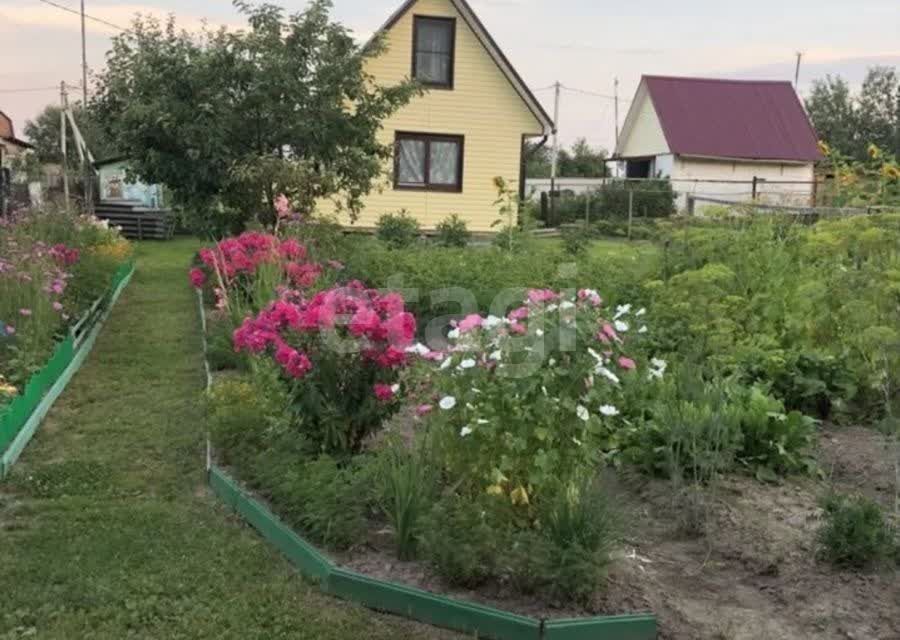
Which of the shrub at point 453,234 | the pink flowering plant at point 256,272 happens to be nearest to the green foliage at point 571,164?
the shrub at point 453,234

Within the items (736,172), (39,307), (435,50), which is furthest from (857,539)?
(736,172)

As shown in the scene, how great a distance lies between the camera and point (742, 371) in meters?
5.44

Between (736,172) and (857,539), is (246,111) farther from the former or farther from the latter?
(736,172)

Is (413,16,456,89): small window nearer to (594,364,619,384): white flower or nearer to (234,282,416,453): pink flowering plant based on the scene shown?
(234,282,416,453): pink flowering plant

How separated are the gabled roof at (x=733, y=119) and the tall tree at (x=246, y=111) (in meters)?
21.9

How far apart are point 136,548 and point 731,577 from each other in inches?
97.8

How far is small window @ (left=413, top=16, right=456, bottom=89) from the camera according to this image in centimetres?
1991

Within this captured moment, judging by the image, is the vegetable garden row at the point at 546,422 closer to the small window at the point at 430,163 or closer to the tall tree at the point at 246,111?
the tall tree at the point at 246,111

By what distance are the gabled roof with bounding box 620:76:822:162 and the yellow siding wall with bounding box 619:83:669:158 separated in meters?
0.59

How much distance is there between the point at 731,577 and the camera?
3.59 metres

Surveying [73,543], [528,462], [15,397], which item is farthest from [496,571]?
[15,397]

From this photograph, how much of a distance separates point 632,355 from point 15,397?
149 inches

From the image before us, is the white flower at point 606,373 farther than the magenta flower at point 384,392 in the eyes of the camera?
No

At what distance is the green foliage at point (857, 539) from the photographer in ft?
11.5
